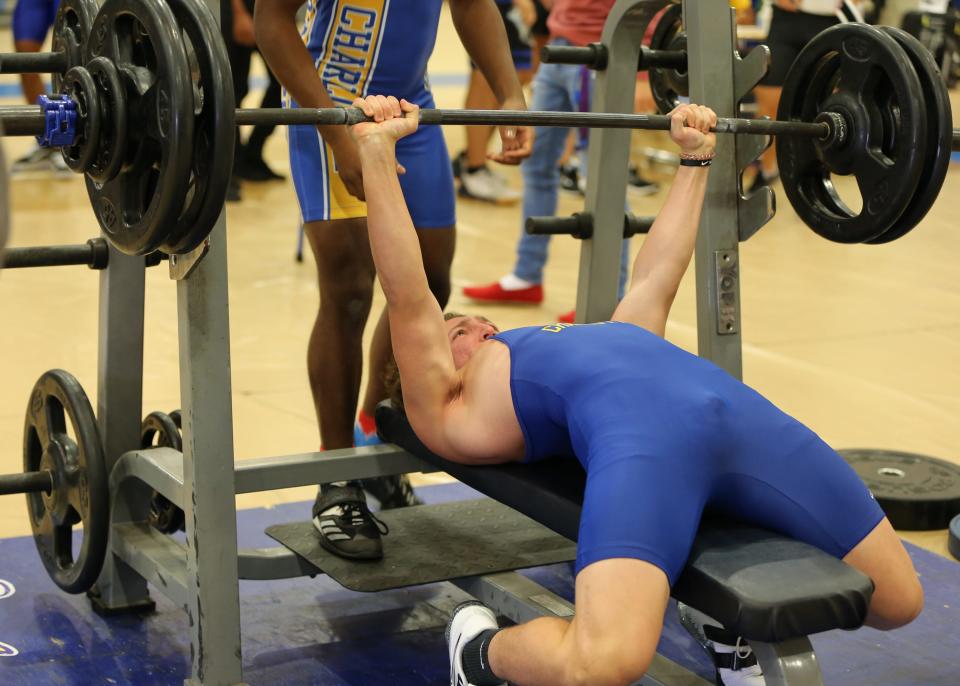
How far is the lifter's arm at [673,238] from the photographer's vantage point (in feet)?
7.59

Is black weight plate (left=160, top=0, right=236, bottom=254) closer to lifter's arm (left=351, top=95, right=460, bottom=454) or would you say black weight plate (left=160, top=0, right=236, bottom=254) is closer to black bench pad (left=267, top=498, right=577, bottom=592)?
lifter's arm (left=351, top=95, right=460, bottom=454)

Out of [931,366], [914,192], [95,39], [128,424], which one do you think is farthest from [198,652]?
[931,366]

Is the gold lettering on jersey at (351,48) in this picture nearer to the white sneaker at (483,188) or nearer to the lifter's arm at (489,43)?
the lifter's arm at (489,43)

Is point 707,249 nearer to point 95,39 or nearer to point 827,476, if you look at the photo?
point 827,476

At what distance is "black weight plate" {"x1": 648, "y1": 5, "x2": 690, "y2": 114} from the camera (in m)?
2.65

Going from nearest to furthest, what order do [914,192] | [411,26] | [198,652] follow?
1. [198,652]
2. [914,192]
3. [411,26]

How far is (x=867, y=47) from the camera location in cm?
232

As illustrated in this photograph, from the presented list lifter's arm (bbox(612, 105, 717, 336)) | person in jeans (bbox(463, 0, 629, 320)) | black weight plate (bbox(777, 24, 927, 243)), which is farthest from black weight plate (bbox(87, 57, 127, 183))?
person in jeans (bbox(463, 0, 629, 320))

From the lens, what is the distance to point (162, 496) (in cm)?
251

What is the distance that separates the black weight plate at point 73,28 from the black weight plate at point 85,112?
4.0 inches

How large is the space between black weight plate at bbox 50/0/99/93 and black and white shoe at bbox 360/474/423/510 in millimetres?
1146

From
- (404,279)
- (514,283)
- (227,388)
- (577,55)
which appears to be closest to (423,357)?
(404,279)

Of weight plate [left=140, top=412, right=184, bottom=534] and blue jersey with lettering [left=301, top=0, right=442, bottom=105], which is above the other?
blue jersey with lettering [left=301, top=0, right=442, bottom=105]

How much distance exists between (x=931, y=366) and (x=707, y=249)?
205 cm
